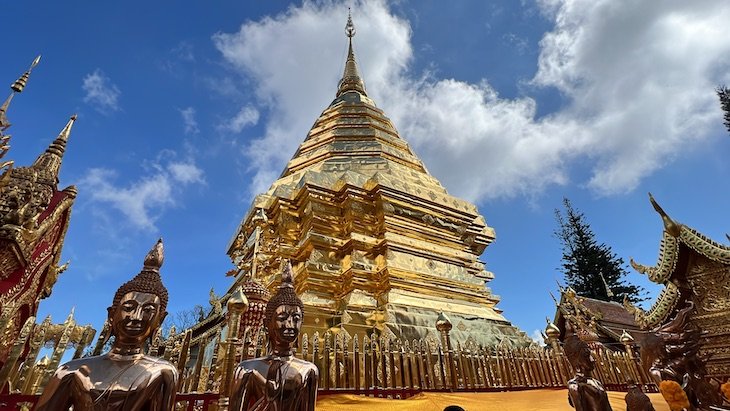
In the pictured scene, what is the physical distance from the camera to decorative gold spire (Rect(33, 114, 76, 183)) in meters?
6.55

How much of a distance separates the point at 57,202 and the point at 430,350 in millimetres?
7028

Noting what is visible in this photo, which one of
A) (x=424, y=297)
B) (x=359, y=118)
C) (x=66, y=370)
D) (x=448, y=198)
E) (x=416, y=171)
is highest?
(x=359, y=118)

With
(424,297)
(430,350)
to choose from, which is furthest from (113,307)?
(424,297)

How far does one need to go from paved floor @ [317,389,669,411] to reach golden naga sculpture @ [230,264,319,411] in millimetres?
1426

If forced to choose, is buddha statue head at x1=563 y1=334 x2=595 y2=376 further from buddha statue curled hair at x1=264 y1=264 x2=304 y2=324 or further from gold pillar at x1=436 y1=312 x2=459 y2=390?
buddha statue curled hair at x1=264 y1=264 x2=304 y2=324

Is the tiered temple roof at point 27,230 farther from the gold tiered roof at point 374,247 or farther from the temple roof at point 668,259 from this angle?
the temple roof at point 668,259

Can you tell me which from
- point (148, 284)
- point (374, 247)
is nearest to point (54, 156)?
point (374, 247)

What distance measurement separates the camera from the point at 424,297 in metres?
7.00

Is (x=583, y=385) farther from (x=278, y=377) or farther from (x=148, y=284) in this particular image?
(x=148, y=284)

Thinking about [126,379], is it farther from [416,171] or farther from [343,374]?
[416,171]

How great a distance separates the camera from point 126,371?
1902 millimetres

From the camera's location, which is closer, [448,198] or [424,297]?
[424,297]

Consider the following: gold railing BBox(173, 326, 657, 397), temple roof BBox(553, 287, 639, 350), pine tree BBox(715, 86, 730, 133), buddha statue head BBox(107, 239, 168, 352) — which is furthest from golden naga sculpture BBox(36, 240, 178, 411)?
pine tree BBox(715, 86, 730, 133)

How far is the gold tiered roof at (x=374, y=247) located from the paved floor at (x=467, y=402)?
168 centimetres
